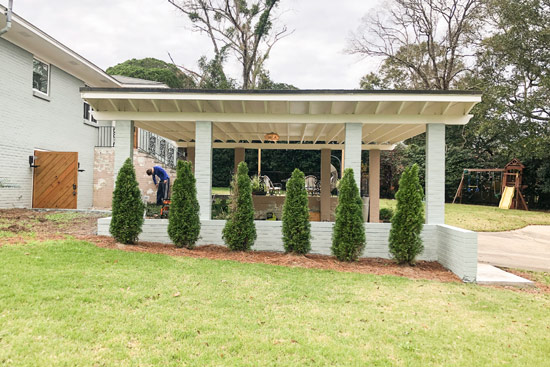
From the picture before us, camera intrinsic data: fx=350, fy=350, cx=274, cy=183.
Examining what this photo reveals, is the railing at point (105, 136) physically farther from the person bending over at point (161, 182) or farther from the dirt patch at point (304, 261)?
the dirt patch at point (304, 261)

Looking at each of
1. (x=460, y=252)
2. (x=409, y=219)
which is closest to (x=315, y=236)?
(x=409, y=219)

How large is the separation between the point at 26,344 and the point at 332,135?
8.17 meters

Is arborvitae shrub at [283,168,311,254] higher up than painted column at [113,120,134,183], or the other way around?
painted column at [113,120,134,183]

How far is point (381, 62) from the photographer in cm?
2464

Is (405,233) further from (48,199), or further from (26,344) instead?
(48,199)

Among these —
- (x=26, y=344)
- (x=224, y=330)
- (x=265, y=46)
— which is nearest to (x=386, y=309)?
(x=224, y=330)

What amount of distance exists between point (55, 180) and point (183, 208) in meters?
7.15

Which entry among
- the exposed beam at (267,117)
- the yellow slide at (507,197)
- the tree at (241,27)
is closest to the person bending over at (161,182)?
the exposed beam at (267,117)

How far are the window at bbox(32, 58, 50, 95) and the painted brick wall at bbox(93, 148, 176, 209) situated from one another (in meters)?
3.23

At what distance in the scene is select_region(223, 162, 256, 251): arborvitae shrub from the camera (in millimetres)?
Result: 6477

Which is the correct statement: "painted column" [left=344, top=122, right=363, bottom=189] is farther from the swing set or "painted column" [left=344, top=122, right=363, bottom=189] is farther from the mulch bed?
the swing set

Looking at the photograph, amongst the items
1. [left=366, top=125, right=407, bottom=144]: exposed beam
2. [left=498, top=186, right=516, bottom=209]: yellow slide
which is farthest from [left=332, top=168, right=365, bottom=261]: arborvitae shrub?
[left=498, top=186, right=516, bottom=209]: yellow slide

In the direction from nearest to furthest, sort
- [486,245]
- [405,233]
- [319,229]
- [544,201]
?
[405,233] → [319,229] → [486,245] → [544,201]

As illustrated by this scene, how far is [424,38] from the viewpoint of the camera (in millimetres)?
22484
